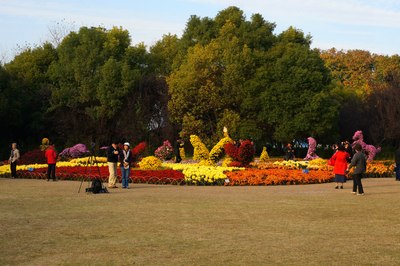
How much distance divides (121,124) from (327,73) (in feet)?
65.9

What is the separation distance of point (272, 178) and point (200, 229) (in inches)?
534

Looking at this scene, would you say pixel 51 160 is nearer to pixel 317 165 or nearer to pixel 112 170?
pixel 112 170

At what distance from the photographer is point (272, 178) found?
2552cm

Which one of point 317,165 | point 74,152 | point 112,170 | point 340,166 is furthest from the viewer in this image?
point 74,152

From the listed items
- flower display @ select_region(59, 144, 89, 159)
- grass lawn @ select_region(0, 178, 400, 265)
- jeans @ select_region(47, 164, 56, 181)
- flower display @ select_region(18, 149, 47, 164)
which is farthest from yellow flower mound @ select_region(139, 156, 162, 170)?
flower display @ select_region(59, 144, 89, 159)

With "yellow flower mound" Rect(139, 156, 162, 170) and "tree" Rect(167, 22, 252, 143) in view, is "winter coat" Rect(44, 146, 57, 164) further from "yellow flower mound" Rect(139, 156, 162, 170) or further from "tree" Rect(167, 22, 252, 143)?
"tree" Rect(167, 22, 252, 143)

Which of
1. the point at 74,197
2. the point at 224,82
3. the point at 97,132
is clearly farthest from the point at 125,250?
the point at 97,132

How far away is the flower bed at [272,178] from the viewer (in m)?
25.2

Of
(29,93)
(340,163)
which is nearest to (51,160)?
(340,163)

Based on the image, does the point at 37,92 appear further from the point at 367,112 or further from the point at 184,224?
the point at 184,224

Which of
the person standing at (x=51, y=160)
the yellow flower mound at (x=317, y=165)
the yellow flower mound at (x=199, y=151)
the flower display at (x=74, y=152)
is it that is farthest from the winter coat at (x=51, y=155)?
the flower display at (x=74, y=152)

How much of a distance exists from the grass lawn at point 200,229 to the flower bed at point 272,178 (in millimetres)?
4845

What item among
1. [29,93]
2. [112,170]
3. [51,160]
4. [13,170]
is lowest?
[13,170]

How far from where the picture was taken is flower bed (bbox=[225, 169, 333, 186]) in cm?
2523
